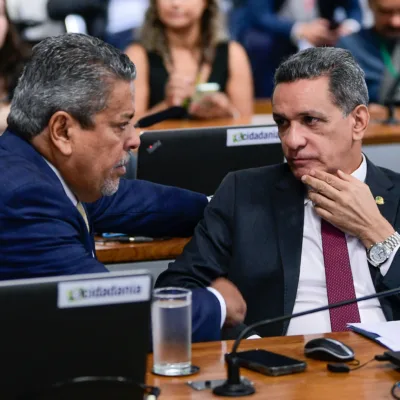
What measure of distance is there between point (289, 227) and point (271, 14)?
3727 mm

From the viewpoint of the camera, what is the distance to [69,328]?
5.11 feet

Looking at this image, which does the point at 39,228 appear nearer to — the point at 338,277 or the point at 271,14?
the point at 338,277

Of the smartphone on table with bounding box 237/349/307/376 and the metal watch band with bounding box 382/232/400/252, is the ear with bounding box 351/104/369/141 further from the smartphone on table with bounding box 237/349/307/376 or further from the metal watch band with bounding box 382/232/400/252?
the smartphone on table with bounding box 237/349/307/376

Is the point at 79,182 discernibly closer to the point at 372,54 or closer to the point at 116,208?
the point at 116,208

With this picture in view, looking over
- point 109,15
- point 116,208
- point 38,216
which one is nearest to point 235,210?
point 116,208

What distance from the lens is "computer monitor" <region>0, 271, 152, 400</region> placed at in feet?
5.01

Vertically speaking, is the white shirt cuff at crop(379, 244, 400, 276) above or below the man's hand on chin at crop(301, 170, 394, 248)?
below

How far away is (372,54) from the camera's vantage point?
220 inches

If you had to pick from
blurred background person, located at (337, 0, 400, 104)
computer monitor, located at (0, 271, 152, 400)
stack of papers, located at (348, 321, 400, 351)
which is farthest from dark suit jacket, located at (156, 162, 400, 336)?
blurred background person, located at (337, 0, 400, 104)

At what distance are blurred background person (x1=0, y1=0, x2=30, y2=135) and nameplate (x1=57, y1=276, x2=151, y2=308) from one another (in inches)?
125

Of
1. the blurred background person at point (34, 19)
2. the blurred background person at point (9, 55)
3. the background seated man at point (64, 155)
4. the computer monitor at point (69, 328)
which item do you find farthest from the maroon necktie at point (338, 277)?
the blurred background person at point (34, 19)

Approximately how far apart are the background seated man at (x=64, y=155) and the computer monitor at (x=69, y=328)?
1.92 ft

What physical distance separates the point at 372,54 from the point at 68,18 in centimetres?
178

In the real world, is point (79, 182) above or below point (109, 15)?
below
